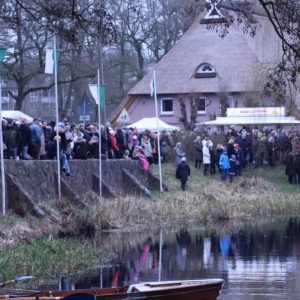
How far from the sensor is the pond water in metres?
20.2

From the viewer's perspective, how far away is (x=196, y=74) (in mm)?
70750

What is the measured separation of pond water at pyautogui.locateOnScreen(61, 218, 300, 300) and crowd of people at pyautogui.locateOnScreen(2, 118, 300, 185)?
501cm

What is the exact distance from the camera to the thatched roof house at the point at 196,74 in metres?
68.5

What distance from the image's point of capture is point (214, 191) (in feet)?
134

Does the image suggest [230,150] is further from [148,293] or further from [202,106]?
[148,293]

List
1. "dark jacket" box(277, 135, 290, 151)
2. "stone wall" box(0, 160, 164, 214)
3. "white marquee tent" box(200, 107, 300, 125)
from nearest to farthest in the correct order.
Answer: "stone wall" box(0, 160, 164, 214) < "dark jacket" box(277, 135, 290, 151) < "white marquee tent" box(200, 107, 300, 125)

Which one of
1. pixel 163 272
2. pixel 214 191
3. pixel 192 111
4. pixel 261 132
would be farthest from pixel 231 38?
pixel 163 272

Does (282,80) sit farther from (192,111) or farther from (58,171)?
(192,111)

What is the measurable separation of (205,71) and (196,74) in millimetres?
748

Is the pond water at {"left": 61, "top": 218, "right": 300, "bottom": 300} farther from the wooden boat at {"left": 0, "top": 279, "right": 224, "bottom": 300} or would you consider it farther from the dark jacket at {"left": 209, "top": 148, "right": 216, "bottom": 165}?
the dark jacket at {"left": 209, "top": 148, "right": 216, "bottom": 165}

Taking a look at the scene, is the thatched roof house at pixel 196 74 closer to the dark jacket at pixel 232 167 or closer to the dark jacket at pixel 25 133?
the dark jacket at pixel 232 167

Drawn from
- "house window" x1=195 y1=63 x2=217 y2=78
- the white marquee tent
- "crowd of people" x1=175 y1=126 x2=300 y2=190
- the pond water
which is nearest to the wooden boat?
the pond water

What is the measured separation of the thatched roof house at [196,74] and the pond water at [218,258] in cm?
3508

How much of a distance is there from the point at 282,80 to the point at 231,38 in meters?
52.8
